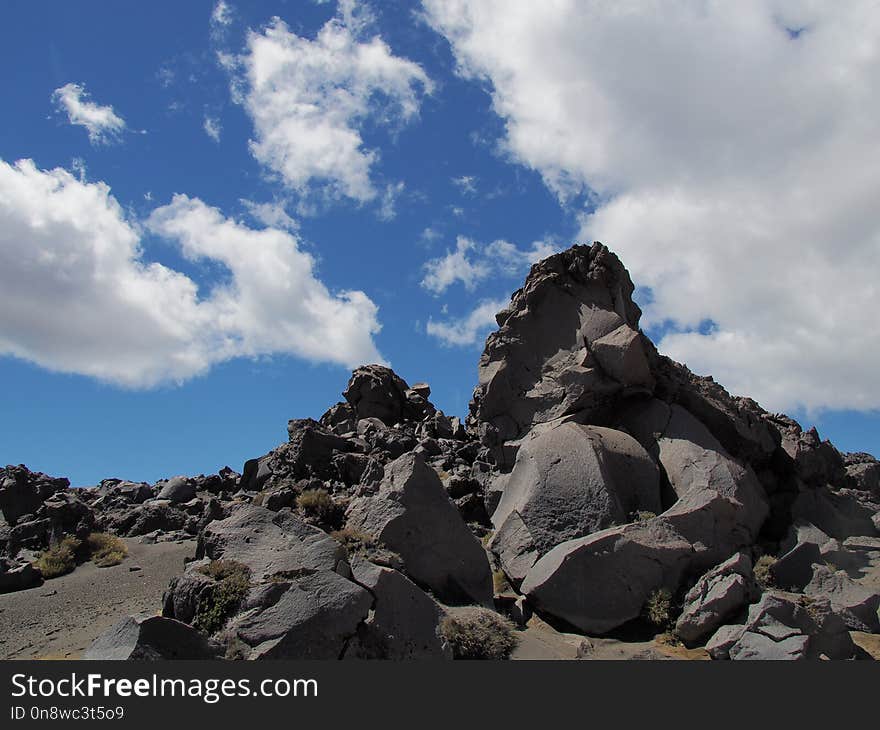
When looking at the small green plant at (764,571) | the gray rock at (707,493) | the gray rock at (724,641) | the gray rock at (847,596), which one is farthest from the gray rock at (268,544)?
the gray rock at (847,596)

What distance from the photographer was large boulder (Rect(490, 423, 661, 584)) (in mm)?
15094

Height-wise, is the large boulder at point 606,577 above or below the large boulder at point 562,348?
below

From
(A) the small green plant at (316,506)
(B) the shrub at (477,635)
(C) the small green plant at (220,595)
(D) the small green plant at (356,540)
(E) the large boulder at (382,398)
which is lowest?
(B) the shrub at (477,635)

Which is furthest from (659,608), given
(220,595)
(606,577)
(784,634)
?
(220,595)

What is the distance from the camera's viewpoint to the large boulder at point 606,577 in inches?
511

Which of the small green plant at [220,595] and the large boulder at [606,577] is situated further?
the large boulder at [606,577]

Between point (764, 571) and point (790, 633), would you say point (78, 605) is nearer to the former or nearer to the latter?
point (790, 633)

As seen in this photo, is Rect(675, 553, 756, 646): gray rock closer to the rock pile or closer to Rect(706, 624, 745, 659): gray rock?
the rock pile

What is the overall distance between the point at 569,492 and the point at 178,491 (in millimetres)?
18675

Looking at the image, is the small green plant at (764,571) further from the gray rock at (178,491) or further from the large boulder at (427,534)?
the gray rock at (178,491)

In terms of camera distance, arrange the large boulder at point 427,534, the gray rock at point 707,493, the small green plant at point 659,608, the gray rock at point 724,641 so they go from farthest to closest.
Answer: the gray rock at point 707,493, the large boulder at point 427,534, the small green plant at point 659,608, the gray rock at point 724,641

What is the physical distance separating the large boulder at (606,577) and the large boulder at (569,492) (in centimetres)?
124

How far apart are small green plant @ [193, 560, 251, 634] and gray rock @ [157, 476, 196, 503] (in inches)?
724

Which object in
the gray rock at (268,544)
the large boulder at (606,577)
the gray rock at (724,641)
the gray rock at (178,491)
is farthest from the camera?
the gray rock at (178,491)
